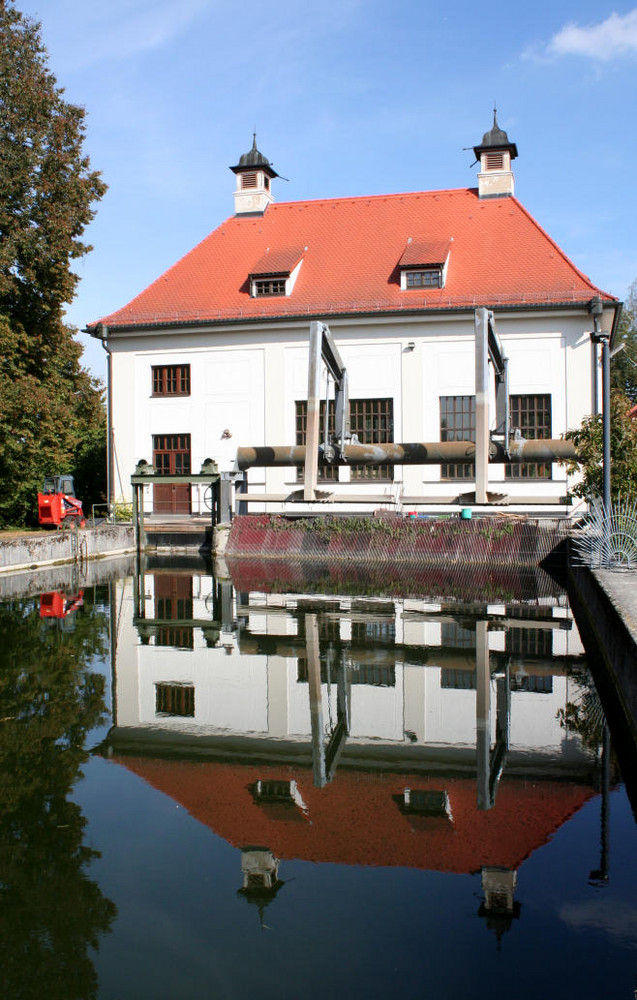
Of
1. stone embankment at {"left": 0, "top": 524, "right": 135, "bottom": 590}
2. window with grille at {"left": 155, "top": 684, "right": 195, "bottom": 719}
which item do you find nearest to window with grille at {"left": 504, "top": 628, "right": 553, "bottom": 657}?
window with grille at {"left": 155, "top": 684, "right": 195, "bottom": 719}

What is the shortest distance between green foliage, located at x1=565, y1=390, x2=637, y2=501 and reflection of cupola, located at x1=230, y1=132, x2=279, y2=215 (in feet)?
69.8

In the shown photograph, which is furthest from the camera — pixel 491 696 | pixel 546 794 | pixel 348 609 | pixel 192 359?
pixel 192 359

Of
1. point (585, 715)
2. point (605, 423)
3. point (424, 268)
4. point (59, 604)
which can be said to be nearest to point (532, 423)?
point (424, 268)

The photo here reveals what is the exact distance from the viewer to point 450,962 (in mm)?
3775

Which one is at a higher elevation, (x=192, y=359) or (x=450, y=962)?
(x=192, y=359)

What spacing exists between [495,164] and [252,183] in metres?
9.56

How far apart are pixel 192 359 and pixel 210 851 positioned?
29.0 meters

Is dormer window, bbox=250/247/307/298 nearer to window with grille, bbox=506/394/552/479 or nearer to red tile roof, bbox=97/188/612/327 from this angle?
red tile roof, bbox=97/188/612/327

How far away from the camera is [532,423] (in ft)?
98.2

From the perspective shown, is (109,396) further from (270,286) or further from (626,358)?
(626,358)

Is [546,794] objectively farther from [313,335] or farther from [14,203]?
[14,203]

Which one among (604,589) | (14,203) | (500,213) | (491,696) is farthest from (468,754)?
(500,213)

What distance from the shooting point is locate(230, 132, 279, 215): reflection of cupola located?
36.8 metres

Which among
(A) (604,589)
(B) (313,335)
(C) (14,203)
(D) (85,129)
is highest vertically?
(D) (85,129)
